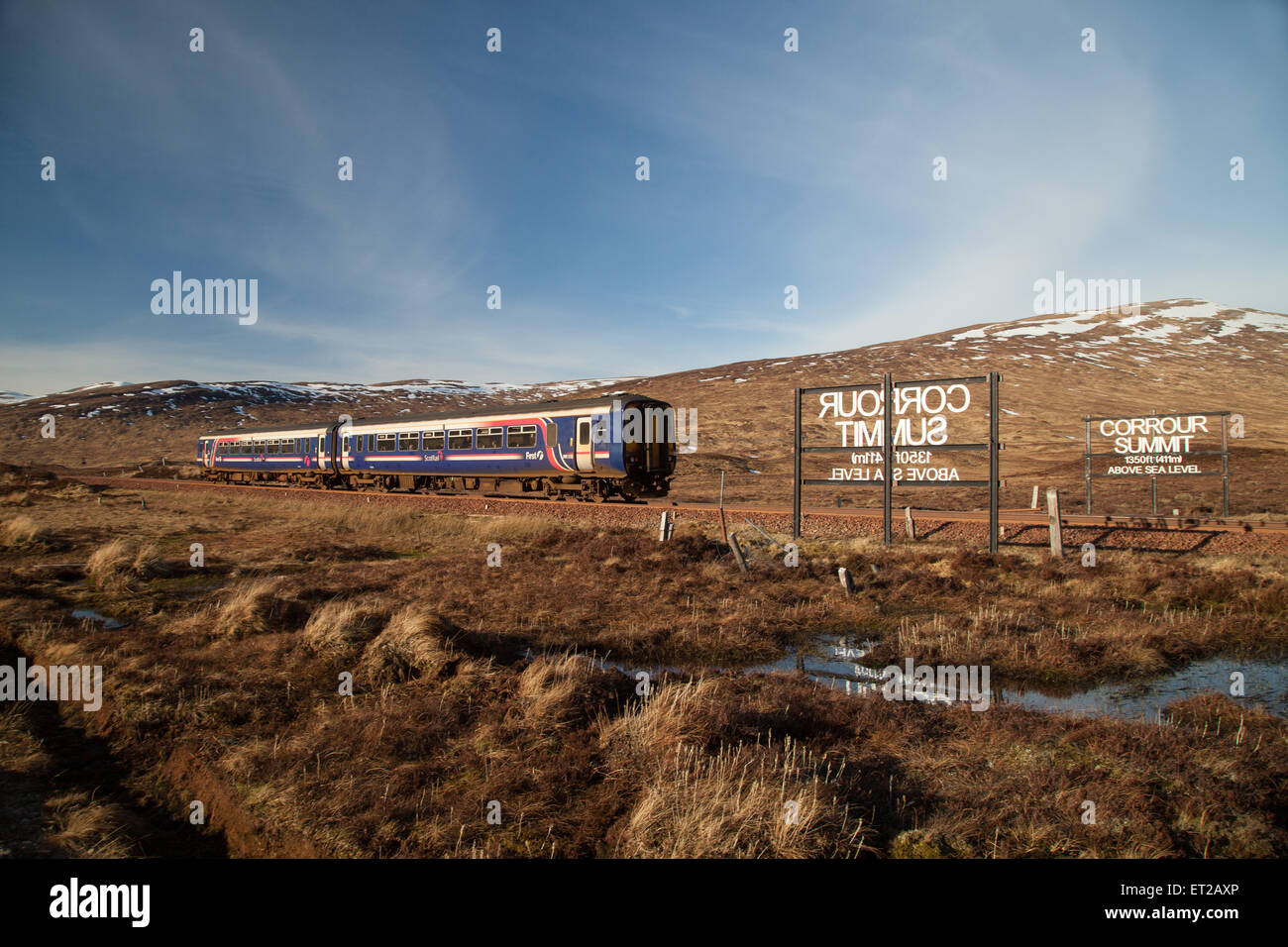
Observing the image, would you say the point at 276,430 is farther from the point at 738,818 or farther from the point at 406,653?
the point at 738,818

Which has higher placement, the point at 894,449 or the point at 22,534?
the point at 894,449

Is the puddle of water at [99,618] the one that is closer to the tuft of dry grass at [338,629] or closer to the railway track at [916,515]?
the tuft of dry grass at [338,629]

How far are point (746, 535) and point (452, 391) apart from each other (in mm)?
134379

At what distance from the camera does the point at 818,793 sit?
4352mm

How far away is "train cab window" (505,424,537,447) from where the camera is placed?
23.0 metres

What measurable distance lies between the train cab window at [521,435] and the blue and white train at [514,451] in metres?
0.03

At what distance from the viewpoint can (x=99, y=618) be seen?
10.1 metres

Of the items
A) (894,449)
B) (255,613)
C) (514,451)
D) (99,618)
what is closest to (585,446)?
(514,451)

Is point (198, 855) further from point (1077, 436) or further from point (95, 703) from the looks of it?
point (1077, 436)

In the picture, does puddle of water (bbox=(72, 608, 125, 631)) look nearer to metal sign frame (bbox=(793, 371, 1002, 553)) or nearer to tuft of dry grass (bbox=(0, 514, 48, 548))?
tuft of dry grass (bbox=(0, 514, 48, 548))

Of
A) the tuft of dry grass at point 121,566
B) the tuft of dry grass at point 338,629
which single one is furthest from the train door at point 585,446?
the tuft of dry grass at point 338,629

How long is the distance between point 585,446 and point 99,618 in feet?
43.8

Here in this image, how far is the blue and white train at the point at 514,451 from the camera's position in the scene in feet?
69.7
